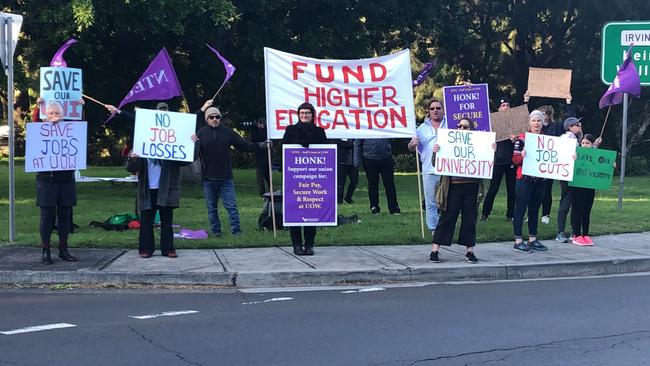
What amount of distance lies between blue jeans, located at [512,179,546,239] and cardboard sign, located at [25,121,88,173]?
6.02 meters

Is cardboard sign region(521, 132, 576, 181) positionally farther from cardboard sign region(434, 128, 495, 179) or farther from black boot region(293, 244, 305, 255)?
black boot region(293, 244, 305, 255)

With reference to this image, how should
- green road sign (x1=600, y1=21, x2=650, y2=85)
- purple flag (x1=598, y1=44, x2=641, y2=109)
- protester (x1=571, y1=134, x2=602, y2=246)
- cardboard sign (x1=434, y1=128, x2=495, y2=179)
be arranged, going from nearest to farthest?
cardboard sign (x1=434, y1=128, x2=495, y2=179), protester (x1=571, y1=134, x2=602, y2=246), purple flag (x1=598, y1=44, x2=641, y2=109), green road sign (x1=600, y1=21, x2=650, y2=85)

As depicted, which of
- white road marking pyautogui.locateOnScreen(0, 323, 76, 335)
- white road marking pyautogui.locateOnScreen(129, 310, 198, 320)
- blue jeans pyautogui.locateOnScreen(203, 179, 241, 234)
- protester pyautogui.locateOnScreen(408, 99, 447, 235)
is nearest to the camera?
white road marking pyautogui.locateOnScreen(0, 323, 76, 335)

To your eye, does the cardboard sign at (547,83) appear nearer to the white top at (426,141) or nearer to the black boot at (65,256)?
the white top at (426,141)

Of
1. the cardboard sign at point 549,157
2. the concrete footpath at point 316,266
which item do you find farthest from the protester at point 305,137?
the cardboard sign at point 549,157

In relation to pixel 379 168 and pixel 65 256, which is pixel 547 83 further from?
pixel 65 256

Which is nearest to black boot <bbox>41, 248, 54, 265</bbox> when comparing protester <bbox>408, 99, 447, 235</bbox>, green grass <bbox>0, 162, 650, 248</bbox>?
green grass <bbox>0, 162, 650, 248</bbox>

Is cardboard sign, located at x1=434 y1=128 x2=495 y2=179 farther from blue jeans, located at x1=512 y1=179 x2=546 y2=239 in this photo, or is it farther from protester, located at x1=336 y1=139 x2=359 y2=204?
protester, located at x1=336 y1=139 x2=359 y2=204

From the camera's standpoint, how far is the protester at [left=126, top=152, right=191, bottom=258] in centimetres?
929

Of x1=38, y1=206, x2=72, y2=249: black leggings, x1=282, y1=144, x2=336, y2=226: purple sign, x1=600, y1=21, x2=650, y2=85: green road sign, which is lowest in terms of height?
x1=38, y1=206, x2=72, y2=249: black leggings

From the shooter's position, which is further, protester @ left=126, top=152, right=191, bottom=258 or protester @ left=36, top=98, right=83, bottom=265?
protester @ left=126, top=152, right=191, bottom=258

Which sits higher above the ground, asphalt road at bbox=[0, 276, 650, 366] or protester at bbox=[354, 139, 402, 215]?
protester at bbox=[354, 139, 402, 215]

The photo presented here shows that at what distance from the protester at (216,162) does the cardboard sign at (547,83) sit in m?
5.57

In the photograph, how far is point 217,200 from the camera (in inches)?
432
